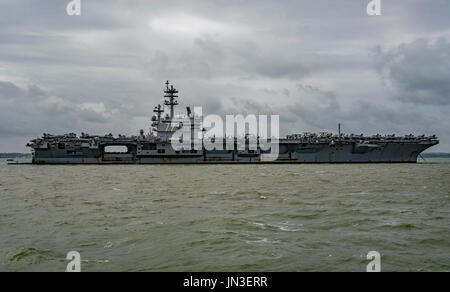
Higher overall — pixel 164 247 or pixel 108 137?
pixel 108 137

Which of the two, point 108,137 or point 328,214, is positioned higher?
point 108,137

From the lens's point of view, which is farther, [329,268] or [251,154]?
[251,154]
